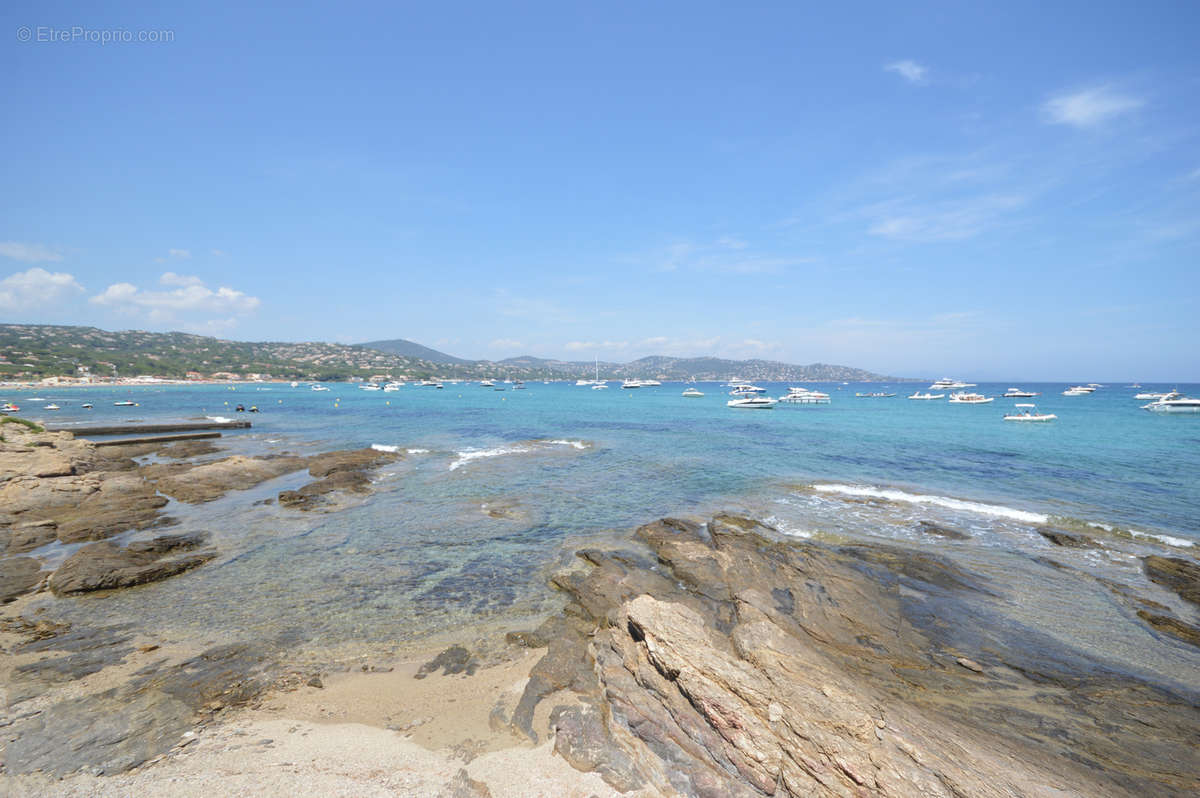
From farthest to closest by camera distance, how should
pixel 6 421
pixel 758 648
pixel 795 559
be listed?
pixel 6 421 < pixel 795 559 < pixel 758 648

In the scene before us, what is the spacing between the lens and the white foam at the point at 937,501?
19969 mm

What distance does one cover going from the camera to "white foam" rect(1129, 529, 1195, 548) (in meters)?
16.5

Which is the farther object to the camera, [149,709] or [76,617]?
[76,617]

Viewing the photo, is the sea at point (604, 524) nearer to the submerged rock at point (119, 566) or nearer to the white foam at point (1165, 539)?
the white foam at point (1165, 539)

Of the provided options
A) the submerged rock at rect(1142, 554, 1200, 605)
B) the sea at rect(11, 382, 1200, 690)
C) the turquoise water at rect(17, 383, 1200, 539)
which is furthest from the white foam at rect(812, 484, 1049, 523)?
the submerged rock at rect(1142, 554, 1200, 605)

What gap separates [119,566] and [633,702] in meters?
15.3

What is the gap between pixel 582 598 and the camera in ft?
39.2

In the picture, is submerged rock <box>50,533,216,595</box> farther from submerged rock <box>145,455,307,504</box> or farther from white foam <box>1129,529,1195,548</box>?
white foam <box>1129,529,1195,548</box>

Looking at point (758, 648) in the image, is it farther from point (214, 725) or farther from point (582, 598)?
point (214, 725)

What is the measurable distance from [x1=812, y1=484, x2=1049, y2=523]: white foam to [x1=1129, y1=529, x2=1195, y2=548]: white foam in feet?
8.28

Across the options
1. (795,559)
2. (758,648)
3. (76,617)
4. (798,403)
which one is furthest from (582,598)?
(798,403)

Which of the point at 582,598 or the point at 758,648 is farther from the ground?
the point at 758,648

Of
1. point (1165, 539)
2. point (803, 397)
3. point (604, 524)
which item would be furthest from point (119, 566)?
point (803, 397)

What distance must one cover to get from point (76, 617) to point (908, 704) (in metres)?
18.2
